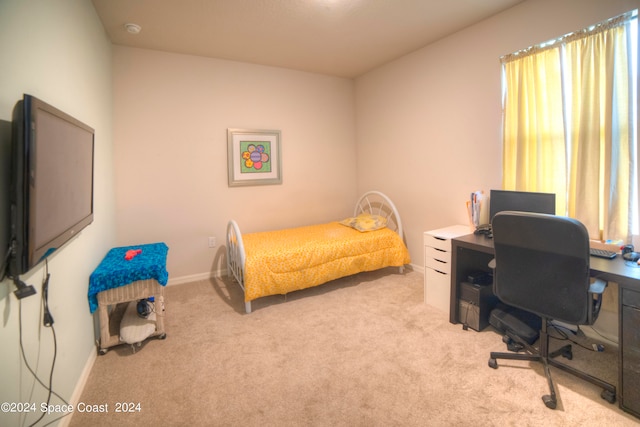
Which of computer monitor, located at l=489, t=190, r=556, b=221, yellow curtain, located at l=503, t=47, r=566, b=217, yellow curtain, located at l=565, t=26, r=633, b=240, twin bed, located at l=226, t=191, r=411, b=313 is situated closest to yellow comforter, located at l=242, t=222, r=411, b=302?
twin bed, located at l=226, t=191, r=411, b=313

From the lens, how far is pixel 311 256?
10.2 ft

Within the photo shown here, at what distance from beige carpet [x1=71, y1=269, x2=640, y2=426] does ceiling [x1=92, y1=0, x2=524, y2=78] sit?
256 cm

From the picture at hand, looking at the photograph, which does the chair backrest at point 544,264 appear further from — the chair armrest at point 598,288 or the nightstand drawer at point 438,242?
the nightstand drawer at point 438,242

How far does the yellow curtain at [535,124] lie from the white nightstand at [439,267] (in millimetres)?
696

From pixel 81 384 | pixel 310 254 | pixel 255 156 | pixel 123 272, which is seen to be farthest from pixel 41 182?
pixel 255 156

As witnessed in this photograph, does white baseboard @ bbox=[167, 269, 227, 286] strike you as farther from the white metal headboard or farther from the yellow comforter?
the white metal headboard

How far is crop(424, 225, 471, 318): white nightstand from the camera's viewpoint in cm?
279

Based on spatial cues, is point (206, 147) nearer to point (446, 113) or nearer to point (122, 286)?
point (122, 286)

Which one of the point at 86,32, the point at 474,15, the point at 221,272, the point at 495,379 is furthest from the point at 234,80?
the point at 495,379

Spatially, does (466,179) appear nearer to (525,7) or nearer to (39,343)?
(525,7)

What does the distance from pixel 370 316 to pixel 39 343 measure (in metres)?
2.17

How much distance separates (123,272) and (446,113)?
10.7ft

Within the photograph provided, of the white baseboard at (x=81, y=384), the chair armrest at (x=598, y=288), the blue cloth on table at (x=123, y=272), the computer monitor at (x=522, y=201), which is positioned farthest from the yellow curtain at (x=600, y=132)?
the white baseboard at (x=81, y=384)

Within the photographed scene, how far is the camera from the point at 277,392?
1.86 metres
